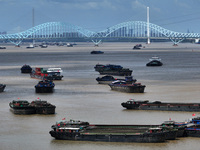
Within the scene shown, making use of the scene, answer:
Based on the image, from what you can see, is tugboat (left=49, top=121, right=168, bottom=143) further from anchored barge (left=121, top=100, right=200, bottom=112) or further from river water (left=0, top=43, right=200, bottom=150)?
anchored barge (left=121, top=100, right=200, bottom=112)

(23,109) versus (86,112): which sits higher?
(23,109)

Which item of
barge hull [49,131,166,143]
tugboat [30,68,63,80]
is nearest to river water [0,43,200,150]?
barge hull [49,131,166,143]

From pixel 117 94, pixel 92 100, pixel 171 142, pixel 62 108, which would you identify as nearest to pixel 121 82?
pixel 117 94

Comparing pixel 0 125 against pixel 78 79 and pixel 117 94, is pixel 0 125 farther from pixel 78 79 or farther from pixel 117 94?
pixel 78 79

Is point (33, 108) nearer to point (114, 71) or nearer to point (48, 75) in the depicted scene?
point (48, 75)

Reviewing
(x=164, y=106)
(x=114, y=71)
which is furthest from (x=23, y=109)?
(x=114, y=71)

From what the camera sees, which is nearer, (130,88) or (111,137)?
(111,137)

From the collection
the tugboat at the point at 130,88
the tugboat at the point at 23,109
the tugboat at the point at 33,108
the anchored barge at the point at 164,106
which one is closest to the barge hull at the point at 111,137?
the tugboat at the point at 33,108

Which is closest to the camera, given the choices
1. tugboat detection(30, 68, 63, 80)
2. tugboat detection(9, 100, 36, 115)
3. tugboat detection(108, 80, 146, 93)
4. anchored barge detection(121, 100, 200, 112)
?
tugboat detection(9, 100, 36, 115)
